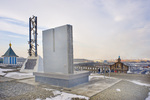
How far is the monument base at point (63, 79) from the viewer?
7734 mm

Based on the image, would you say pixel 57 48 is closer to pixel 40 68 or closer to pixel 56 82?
pixel 56 82

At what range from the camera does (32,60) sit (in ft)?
60.3

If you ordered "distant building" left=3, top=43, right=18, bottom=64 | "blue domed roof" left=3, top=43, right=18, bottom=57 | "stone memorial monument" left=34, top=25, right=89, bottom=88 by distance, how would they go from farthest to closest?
1. "distant building" left=3, top=43, right=18, bottom=64
2. "blue domed roof" left=3, top=43, right=18, bottom=57
3. "stone memorial monument" left=34, top=25, right=89, bottom=88

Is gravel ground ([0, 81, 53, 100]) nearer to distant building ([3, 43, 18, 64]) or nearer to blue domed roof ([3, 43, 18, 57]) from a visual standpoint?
blue domed roof ([3, 43, 18, 57])

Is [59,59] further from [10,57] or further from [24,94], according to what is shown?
[10,57]

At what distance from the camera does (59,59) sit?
28.2 feet

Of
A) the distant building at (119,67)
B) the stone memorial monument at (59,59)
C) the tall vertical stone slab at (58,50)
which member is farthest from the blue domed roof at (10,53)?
the distant building at (119,67)

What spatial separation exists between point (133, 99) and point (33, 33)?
1788 centimetres

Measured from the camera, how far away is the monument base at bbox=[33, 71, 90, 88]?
7734 mm

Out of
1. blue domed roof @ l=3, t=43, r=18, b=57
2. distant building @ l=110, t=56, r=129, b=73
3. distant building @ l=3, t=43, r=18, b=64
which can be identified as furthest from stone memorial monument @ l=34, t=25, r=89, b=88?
distant building @ l=3, t=43, r=18, b=64

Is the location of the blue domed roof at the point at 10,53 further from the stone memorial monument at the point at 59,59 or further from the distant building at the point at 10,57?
the stone memorial monument at the point at 59,59

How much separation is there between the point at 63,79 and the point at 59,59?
5.19ft

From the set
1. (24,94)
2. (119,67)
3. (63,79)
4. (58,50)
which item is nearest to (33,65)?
(58,50)

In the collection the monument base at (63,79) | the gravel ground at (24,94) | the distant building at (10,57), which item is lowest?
the gravel ground at (24,94)
